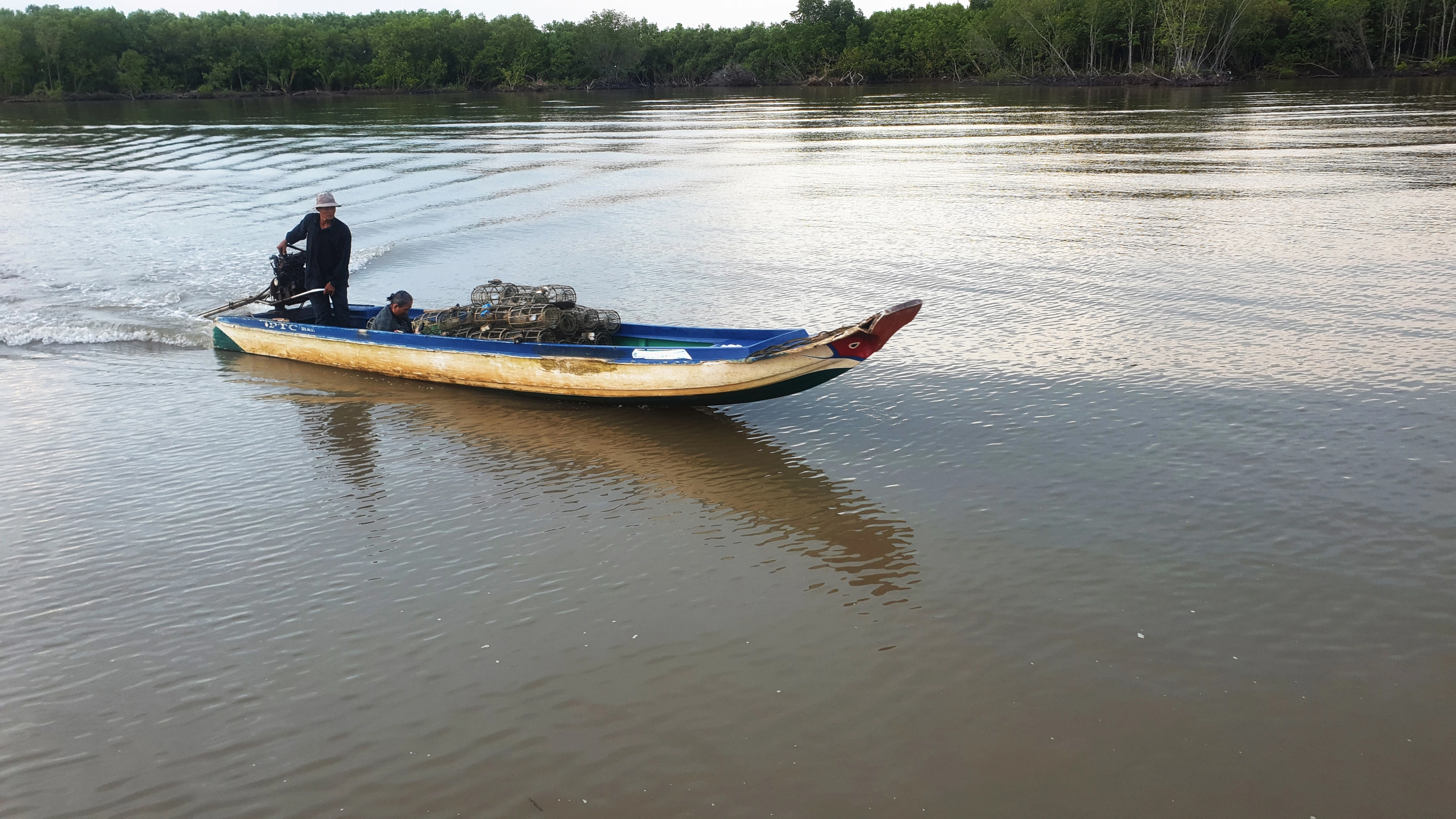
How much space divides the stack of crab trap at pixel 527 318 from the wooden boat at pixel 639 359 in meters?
0.21

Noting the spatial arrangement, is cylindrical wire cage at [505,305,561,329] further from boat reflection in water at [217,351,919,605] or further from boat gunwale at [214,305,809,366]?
boat reflection in water at [217,351,919,605]

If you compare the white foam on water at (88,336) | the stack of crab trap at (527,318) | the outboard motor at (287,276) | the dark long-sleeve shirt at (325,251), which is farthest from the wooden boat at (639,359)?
the white foam on water at (88,336)

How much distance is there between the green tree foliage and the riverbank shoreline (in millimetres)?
583

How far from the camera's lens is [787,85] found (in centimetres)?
9650

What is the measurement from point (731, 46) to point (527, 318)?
321ft

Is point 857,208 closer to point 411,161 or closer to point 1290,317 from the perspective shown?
point 1290,317

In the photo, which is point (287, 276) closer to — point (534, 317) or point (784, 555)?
point (534, 317)

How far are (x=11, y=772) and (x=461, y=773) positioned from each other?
2.08 meters

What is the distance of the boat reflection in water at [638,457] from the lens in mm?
6789

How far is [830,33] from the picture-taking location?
320 ft

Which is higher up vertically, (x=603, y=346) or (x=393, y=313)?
(x=393, y=313)

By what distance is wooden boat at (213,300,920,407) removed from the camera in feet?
26.6

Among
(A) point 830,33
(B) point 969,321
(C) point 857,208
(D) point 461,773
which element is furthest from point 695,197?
(A) point 830,33

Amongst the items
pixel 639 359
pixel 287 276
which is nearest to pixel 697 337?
pixel 639 359
